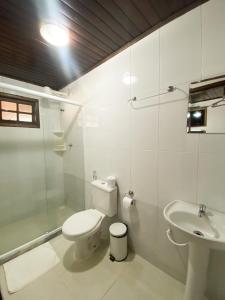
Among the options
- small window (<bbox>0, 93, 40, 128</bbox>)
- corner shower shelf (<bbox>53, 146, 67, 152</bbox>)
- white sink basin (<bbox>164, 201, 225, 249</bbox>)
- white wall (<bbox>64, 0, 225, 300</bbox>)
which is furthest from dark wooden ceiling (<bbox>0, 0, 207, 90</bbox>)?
white sink basin (<bbox>164, 201, 225, 249</bbox>)

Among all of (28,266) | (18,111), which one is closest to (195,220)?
(28,266)

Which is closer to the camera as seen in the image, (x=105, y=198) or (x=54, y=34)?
(x=54, y=34)

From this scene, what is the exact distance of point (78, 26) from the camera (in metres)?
1.34

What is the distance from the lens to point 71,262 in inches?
63.2

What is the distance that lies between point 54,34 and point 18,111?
4.71 feet

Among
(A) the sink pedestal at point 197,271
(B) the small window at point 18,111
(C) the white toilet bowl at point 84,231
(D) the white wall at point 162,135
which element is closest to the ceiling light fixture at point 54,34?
(D) the white wall at point 162,135

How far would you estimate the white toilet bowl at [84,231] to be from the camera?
1.47 m

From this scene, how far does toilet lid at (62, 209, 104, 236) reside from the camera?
1486 mm

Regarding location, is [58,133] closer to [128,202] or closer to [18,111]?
[18,111]

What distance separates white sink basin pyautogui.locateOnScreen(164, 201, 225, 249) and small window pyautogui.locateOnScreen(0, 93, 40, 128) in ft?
7.88

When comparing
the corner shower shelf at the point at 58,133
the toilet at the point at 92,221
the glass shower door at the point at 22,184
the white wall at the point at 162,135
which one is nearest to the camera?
the white wall at the point at 162,135

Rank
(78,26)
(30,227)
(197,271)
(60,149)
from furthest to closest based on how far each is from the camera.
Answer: (60,149)
(30,227)
(78,26)
(197,271)

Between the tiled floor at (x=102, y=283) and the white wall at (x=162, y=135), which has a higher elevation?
the white wall at (x=162, y=135)

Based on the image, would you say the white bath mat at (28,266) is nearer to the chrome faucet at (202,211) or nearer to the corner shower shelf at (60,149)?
the corner shower shelf at (60,149)
